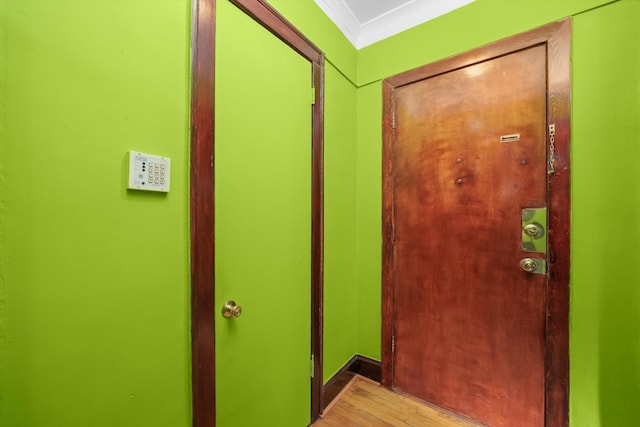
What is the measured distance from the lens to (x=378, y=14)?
1.77 meters

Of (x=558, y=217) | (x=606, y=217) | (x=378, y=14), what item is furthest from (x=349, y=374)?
(x=378, y=14)

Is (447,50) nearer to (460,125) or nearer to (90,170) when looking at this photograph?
(460,125)

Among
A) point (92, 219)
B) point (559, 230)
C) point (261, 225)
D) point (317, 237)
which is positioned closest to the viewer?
point (92, 219)

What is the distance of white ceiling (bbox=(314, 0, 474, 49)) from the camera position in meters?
1.60

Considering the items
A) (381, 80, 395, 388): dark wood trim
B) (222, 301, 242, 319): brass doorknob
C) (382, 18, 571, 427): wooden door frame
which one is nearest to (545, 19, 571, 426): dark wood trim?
(382, 18, 571, 427): wooden door frame

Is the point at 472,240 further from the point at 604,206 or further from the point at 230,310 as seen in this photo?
the point at 230,310

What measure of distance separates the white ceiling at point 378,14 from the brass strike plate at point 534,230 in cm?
131

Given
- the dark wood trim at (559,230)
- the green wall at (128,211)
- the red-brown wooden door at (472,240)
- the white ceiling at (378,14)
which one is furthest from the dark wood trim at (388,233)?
the dark wood trim at (559,230)

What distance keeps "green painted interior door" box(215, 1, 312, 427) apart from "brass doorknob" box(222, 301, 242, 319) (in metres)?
0.02

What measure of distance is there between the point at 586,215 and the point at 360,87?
1568 mm

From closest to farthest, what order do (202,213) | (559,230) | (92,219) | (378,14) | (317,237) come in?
1. (92,219)
2. (202,213)
3. (559,230)
4. (317,237)
5. (378,14)

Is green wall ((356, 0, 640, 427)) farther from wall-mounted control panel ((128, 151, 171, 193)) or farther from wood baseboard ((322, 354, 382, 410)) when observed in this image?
wall-mounted control panel ((128, 151, 171, 193))

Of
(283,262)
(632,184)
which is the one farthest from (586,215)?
(283,262)

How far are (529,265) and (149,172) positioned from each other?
180 cm
